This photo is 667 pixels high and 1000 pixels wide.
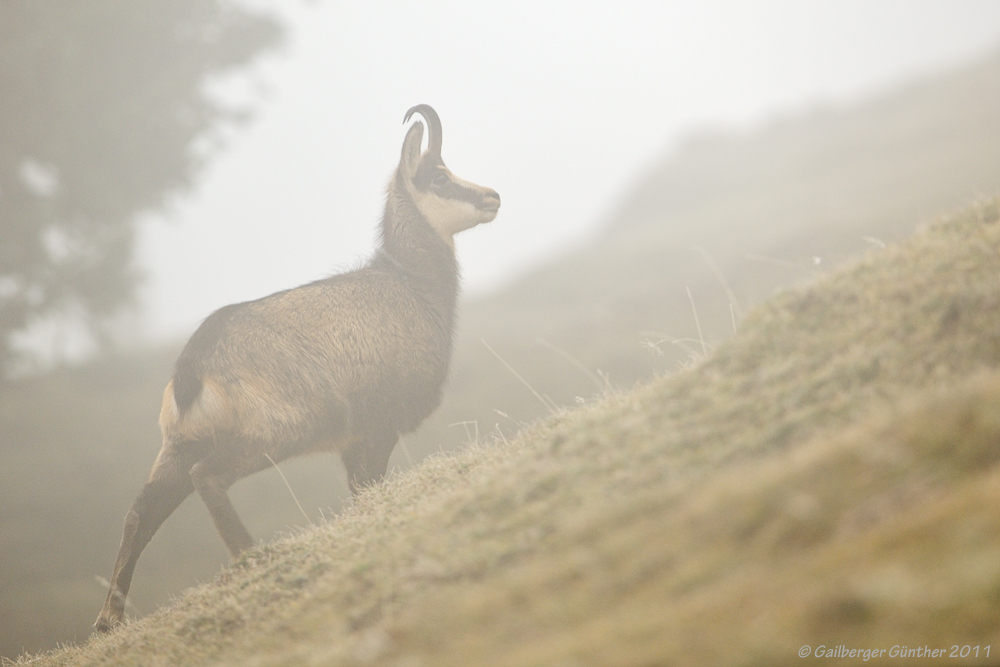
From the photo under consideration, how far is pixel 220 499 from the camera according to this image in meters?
5.68

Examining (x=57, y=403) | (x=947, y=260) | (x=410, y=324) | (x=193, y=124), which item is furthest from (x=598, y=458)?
(x=57, y=403)

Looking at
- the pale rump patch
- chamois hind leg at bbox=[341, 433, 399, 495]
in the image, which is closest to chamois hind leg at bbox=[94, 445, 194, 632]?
the pale rump patch

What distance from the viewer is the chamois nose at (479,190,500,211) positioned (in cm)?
772

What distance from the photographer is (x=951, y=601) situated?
6.58ft

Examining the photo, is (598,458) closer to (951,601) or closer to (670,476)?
(670,476)

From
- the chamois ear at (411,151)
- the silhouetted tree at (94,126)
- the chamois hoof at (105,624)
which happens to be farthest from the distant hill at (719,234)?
the silhouetted tree at (94,126)

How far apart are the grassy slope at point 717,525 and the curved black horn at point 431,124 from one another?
11.9 ft

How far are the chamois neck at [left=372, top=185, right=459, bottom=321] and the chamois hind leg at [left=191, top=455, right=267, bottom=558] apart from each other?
2.56 metres

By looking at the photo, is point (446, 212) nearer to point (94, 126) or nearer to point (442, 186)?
point (442, 186)

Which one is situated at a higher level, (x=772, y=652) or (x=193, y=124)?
(x=193, y=124)

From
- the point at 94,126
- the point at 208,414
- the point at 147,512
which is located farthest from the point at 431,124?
the point at 94,126

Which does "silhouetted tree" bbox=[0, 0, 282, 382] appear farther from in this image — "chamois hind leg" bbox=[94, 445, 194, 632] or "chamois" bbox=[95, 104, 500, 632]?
"chamois hind leg" bbox=[94, 445, 194, 632]

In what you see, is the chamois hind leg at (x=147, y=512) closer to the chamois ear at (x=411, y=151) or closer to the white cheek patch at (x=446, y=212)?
the white cheek patch at (x=446, y=212)

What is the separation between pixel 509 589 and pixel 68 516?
13595mm
